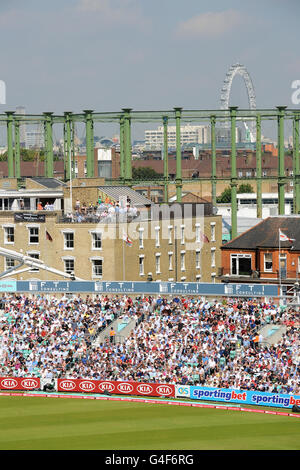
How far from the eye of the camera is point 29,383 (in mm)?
53562

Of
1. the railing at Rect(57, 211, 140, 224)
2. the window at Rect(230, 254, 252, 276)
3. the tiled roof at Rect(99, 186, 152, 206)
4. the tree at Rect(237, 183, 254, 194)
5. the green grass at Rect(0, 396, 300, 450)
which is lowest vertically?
the green grass at Rect(0, 396, 300, 450)

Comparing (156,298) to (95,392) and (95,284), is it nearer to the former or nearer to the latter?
(95,284)

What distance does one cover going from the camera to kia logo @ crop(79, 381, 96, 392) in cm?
5206

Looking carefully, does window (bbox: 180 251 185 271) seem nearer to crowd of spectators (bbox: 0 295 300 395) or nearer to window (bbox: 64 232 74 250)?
window (bbox: 64 232 74 250)

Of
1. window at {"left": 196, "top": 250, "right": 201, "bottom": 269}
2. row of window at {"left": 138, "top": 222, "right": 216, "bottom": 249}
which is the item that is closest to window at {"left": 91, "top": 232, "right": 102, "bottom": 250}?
row of window at {"left": 138, "top": 222, "right": 216, "bottom": 249}

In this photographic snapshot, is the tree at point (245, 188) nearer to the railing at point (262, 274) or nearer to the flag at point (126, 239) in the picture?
the railing at point (262, 274)

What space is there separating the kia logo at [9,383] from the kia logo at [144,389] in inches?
284

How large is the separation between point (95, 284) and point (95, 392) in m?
10.5

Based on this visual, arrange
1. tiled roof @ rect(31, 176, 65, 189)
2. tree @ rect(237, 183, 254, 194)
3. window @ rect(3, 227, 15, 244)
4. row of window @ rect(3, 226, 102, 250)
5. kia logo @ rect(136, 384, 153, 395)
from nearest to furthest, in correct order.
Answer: kia logo @ rect(136, 384, 153, 395) → row of window @ rect(3, 226, 102, 250) → window @ rect(3, 227, 15, 244) → tiled roof @ rect(31, 176, 65, 189) → tree @ rect(237, 183, 254, 194)

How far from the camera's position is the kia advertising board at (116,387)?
5091 centimetres

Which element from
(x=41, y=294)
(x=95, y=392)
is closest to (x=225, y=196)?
(x=41, y=294)

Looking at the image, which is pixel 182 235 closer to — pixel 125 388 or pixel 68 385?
pixel 68 385

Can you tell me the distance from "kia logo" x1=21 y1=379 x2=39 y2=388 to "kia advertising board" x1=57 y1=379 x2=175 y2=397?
133cm

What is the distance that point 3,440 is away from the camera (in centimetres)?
4241
